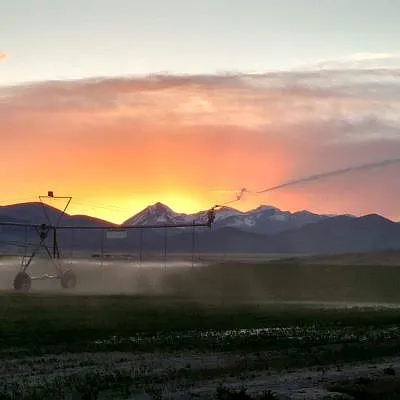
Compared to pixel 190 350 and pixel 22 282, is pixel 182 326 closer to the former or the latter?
pixel 190 350

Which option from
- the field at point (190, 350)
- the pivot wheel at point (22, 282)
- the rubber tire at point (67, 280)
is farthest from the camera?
the rubber tire at point (67, 280)

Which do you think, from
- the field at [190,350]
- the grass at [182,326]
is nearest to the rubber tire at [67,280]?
the field at [190,350]

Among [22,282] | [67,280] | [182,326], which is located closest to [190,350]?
[182,326]

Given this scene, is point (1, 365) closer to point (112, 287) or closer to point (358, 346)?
point (358, 346)

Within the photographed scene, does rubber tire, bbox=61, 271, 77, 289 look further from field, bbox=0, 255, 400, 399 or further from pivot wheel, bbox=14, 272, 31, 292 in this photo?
field, bbox=0, 255, 400, 399

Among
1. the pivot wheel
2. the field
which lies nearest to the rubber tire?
the pivot wheel

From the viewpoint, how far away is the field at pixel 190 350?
92.7ft

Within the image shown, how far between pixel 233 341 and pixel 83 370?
39.6 ft

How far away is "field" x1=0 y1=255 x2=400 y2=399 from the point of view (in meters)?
28.3

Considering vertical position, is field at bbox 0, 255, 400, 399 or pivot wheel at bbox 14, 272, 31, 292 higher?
pivot wheel at bbox 14, 272, 31, 292

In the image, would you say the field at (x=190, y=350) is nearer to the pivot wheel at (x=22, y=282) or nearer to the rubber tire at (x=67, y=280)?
the pivot wheel at (x=22, y=282)

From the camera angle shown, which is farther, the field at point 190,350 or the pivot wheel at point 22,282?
the pivot wheel at point 22,282

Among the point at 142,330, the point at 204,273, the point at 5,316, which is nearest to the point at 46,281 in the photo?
the point at 204,273

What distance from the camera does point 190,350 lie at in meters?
39.8
